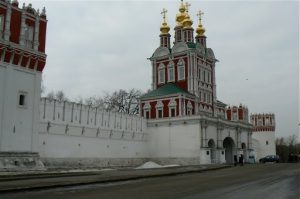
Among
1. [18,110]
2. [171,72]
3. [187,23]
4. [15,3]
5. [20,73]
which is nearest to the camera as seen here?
[18,110]

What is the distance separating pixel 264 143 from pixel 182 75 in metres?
31.6

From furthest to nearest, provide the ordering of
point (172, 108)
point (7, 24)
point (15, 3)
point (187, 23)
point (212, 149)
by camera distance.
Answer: point (187, 23) < point (172, 108) < point (212, 149) < point (15, 3) < point (7, 24)

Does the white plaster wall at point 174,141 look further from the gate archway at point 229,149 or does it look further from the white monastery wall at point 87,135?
the gate archway at point 229,149

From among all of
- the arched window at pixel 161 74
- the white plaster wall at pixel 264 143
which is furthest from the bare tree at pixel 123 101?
the white plaster wall at pixel 264 143

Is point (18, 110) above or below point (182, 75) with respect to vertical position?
below

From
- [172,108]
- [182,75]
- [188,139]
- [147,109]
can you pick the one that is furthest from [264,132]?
[188,139]

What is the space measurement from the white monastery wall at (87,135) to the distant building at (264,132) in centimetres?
3480

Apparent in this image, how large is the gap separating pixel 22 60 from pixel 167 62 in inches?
1191

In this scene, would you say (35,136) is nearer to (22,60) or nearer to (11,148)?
(11,148)

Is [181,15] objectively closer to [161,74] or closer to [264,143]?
[161,74]

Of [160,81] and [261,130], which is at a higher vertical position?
[160,81]

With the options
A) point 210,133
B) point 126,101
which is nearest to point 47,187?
point 210,133

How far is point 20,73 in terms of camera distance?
25703mm

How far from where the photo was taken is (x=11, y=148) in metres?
24.4
